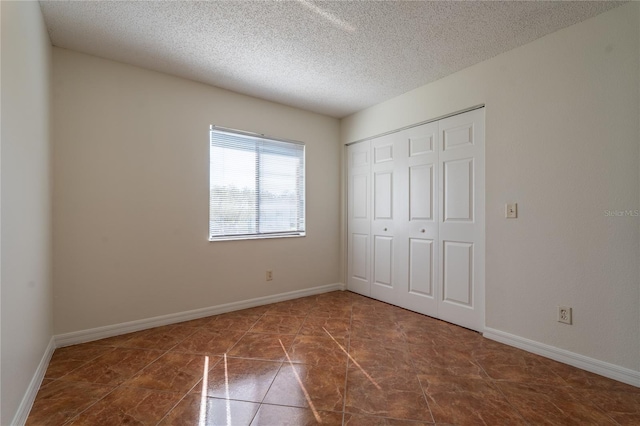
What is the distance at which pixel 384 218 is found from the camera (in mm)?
3738

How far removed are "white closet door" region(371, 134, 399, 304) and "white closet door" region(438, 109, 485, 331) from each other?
65cm

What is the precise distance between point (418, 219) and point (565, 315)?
59.3 inches

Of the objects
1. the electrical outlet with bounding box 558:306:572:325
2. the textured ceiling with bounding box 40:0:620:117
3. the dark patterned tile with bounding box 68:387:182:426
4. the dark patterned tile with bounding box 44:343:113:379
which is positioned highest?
the textured ceiling with bounding box 40:0:620:117

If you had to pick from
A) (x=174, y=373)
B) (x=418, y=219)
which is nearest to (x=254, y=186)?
(x=418, y=219)

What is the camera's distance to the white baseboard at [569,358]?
75.7 inches

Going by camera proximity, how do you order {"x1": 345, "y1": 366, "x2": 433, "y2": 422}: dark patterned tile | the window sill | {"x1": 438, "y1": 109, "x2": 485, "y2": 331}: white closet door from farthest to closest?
the window sill → {"x1": 438, "y1": 109, "x2": 485, "y2": 331}: white closet door → {"x1": 345, "y1": 366, "x2": 433, "y2": 422}: dark patterned tile

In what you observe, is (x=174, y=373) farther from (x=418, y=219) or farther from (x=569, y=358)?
(x=569, y=358)

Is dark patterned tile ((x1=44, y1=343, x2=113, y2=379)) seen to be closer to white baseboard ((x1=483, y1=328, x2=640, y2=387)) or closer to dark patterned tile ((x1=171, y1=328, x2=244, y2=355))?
dark patterned tile ((x1=171, y1=328, x2=244, y2=355))

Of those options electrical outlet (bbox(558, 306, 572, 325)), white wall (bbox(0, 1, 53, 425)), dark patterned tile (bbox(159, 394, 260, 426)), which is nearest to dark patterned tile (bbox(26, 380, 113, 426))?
white wall (bbox(0, 1, 53, 425))

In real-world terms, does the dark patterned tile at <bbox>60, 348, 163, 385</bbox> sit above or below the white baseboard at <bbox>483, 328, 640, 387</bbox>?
below

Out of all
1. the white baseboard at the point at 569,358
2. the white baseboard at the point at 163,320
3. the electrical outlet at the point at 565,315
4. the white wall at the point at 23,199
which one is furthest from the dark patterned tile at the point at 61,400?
the electrical outlet at the point at 565,315

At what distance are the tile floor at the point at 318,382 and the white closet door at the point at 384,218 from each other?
0.92 m

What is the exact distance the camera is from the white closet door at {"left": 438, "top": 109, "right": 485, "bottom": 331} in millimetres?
2768

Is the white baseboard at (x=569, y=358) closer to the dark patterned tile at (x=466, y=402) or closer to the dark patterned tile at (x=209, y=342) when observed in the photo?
the dark patterned tile at (x=466, y=402)
